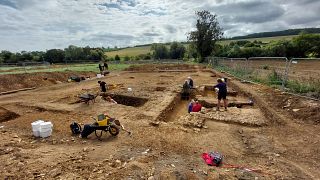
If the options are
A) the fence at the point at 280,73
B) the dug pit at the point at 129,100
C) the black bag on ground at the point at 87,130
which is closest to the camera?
the black bag on ground at the point at 87,130

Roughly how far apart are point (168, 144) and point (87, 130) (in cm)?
265

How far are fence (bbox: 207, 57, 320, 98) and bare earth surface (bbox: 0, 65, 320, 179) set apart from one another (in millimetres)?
1295

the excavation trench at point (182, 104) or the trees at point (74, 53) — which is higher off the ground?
the trees at point (74, 53)

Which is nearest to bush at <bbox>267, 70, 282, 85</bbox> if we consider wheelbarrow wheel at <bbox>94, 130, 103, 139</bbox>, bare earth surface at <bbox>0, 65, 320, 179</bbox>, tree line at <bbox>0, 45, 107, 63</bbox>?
bare earth surface at <bbox>0, 65, 320, 179</bbox>

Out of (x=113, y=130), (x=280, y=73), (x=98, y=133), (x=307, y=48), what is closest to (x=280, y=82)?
(x=280, y=73)

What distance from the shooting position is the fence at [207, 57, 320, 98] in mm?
12776

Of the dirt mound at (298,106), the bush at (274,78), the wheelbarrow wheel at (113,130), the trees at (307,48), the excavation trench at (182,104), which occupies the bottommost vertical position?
the excavation trench at (182,104)

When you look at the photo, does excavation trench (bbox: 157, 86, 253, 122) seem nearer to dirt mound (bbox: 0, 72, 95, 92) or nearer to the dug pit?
the dug pit

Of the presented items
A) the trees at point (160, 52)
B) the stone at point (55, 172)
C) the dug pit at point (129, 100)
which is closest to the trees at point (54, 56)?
the trees at point (160, 52)

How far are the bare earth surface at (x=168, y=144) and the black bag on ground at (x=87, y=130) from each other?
19 centimetres

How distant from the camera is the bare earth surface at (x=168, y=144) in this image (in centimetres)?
586

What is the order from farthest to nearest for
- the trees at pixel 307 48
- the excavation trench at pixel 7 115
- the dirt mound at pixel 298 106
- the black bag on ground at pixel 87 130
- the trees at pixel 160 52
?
the trees at pixel 160 52, the trees at pixel 307 48, the excavation trench at pixel 7 115, the dirt mound at pixel 298 106, the black bag on ground at pixel 87 130

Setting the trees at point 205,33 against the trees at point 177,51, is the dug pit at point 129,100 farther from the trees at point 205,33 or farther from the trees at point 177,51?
the trees at point 177,51

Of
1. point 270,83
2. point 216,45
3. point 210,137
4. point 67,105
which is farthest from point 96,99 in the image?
point 216,45
